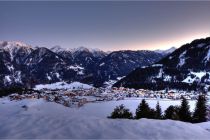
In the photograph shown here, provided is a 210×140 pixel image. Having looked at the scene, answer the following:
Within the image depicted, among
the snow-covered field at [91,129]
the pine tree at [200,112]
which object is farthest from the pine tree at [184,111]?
the snow-covered field at [91,129]

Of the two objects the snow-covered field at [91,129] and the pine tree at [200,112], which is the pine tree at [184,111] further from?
the snow-covered field at [91,129]

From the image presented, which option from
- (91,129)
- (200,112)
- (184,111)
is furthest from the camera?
(200,112)

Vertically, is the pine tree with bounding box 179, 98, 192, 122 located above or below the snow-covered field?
below

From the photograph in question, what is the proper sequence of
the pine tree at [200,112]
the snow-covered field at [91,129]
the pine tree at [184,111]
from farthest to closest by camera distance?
the pine tree at [200,112], the pine tree at [184,111], the snow-covered field at [91,129]

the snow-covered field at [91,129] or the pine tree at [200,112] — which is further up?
the snow-covered field at [91,129]

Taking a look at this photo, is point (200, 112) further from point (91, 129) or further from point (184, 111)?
point (91, 129)

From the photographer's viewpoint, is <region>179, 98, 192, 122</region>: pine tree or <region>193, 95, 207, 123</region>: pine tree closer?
<region>179, 98, 192, 122</region>: pine tree

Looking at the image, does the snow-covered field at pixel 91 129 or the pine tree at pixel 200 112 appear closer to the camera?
the snow-covered field at pixel 91 129

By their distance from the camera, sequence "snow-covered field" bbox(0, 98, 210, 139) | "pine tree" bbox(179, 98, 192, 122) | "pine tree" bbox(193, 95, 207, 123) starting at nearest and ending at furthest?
"snow-covered field" bbox(0, 98, 210, 139)
"pine tree" bbox(179, 98, 192, 122)
"pine tree" bbox(193, 95, 207, 123)

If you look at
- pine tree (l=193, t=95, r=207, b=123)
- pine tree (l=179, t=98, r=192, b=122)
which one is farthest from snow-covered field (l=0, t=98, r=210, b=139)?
pine tree (l=193, t=95, r=207, b=123)

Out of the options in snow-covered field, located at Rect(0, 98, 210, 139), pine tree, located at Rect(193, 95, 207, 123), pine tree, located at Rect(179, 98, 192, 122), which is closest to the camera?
snow-covered field, located at Rect(0, 98, 210, 139)

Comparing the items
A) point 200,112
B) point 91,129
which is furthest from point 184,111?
point 91,129

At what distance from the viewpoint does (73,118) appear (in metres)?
29.9

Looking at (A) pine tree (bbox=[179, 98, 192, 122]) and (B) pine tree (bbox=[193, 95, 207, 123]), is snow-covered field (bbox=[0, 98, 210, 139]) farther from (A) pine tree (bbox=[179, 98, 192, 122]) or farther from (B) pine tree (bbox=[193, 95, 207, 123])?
(B) pine tree (bbox=[193, 95, 207, 123])
